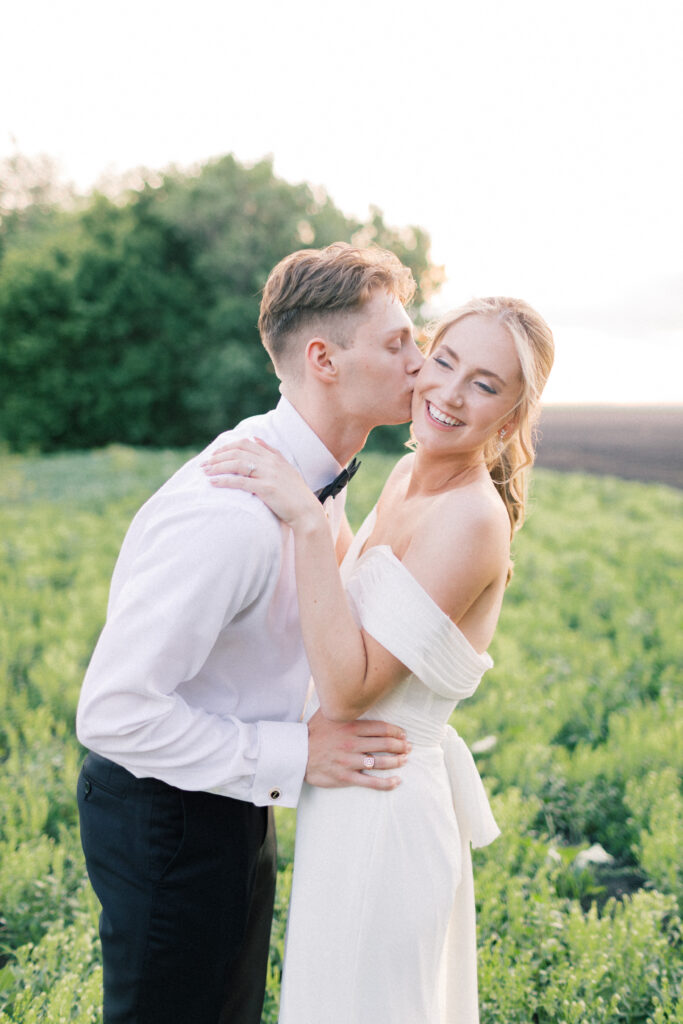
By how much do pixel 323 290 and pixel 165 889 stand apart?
1893mm

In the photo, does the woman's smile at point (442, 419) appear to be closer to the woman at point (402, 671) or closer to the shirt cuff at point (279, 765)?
the woman at point (402, 671)

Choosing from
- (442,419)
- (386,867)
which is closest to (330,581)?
(442,419)

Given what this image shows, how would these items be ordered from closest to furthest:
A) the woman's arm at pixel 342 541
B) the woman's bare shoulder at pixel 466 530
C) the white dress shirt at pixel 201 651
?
the white dress shirt at pixel 201 651, the woman's bare shoulder at pixel 466 530, the woman's arm at pixel 342 541

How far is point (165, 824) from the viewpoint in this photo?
2301 millimetres

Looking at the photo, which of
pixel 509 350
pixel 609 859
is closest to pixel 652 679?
pixel 609 859

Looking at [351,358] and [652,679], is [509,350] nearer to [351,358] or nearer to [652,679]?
[351,358]

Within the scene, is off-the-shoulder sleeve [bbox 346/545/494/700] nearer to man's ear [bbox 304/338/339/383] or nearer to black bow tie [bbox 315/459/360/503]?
black bow tie [bbox 315/459/360/503]

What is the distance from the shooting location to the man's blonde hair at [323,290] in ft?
8.39

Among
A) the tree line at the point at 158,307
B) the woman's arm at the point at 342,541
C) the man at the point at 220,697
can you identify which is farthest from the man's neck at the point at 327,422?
the tree line at the point at 158,307

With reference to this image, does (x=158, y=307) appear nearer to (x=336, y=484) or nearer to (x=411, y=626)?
(x=336, y=484)

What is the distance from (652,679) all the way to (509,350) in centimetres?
538

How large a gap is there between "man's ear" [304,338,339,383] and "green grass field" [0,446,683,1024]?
1.56 metres

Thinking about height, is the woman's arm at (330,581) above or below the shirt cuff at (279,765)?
above

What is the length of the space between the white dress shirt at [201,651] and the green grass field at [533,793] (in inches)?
26.2
